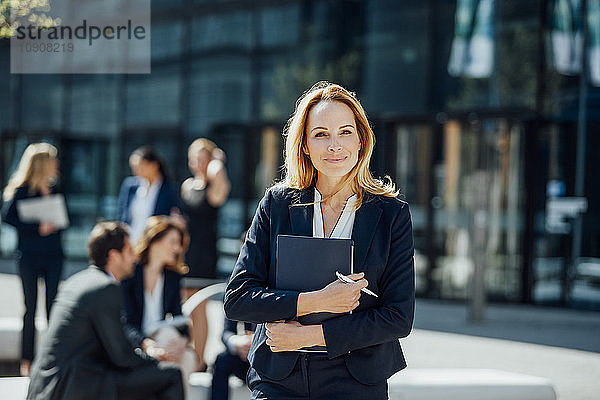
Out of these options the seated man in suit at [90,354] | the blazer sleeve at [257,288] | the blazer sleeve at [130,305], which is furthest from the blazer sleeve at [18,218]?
the blazer sleeve at [257,288]

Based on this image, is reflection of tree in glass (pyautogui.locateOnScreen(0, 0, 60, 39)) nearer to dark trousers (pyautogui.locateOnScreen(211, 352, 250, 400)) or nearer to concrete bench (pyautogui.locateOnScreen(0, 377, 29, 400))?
concrete bench (pyautogui.locateOnScreen(0, 377, 29, 400))

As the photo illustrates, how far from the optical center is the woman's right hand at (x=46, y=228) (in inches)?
255

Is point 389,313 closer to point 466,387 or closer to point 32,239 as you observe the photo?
point 466,387

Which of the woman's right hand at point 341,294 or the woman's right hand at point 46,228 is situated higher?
the woman's right hand at point 341,294

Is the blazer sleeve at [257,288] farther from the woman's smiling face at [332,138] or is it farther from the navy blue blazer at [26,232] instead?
the navy blue blazer at [26,232]

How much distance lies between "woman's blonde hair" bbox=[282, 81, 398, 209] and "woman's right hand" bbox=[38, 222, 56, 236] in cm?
450

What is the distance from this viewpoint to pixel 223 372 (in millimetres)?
4449

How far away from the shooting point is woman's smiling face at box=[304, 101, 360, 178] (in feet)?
7.56

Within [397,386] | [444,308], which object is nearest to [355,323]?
[397,386]

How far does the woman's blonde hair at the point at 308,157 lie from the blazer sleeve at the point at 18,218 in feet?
14.9

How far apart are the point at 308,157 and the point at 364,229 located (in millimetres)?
285

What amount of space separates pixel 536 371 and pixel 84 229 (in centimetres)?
1071

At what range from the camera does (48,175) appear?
6621mm

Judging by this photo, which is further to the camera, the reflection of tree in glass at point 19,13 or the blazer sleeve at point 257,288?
→ the reflection of tree in glass at point 19,13
